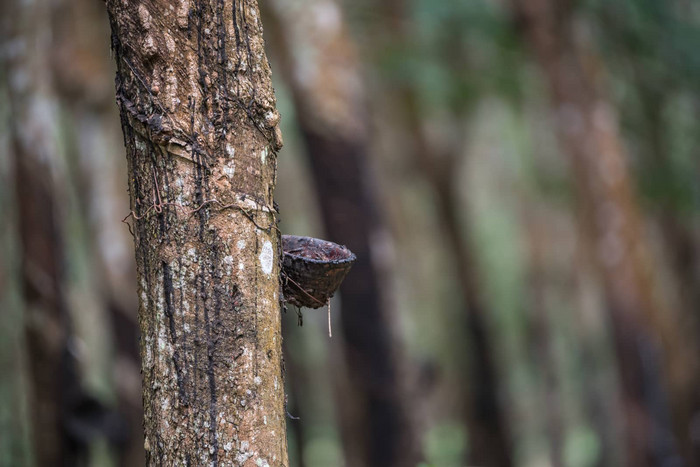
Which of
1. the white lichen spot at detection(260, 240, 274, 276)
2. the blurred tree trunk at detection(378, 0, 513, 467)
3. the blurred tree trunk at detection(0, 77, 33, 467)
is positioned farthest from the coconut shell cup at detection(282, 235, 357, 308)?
the blurred tree trunk at detection(378, 0, 513, 467)

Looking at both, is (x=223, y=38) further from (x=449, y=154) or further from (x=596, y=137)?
(x=449, y=154)

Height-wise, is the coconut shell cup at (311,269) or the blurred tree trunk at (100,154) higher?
the blurred tree trunk at (100,154)

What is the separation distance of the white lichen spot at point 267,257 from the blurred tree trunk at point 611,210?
5.55 meters

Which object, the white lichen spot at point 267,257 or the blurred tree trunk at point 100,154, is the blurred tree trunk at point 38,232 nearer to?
the blurred tree trunk at point 100,154

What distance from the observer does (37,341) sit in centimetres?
615

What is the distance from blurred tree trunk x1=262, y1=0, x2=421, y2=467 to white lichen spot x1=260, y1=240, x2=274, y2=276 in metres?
4.07

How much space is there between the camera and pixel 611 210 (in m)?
7.00

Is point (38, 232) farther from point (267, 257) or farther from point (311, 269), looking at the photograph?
point (267, 257)

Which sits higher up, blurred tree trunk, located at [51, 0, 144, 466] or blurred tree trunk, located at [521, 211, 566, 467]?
blurred tree trunk, located at [51, 0, 144, 466]

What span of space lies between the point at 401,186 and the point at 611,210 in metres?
6.71

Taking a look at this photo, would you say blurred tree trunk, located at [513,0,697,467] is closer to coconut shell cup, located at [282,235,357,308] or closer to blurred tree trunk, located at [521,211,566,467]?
coconut shell cup, located at [282,235,357,308]

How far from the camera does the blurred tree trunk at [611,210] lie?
6832mm

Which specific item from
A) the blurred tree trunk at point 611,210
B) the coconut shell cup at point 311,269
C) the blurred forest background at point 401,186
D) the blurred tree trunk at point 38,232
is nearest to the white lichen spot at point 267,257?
the coconut shell cup at point 311,269

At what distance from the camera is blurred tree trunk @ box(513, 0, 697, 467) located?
683 cm
